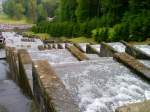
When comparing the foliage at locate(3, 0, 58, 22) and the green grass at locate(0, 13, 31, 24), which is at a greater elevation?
the foliage at locate(3, 0, 58, 22)

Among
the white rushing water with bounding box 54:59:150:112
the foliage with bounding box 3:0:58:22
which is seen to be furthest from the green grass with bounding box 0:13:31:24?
the white rushing water with bounding box 54:59:150:112

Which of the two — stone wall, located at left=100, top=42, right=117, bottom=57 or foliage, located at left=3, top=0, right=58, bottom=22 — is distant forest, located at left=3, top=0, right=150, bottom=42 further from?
foliage, located at left=3, top=0, right=58, bottom=22

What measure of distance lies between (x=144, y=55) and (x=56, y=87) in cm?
646

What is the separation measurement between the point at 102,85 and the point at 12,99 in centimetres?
358

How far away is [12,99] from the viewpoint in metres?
10.7

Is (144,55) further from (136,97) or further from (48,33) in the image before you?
(48,33)

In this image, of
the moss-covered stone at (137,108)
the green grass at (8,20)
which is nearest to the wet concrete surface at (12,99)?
the moss-covered stone at (137,108)

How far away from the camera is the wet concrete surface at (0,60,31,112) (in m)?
9.87

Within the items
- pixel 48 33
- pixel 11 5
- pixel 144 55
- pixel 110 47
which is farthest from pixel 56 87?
pixel 11 5

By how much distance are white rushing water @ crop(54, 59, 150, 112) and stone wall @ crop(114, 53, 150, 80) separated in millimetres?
166

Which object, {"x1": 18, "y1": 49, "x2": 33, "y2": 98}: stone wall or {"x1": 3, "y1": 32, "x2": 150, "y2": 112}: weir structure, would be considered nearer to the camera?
{"x1": 3, "y1": 32, "x2": 150, "y2": 112}: weir structure

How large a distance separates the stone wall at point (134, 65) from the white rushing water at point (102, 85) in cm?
17

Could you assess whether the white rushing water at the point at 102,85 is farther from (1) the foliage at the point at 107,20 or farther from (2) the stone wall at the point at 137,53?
(1) the foliage at the point at 107,20

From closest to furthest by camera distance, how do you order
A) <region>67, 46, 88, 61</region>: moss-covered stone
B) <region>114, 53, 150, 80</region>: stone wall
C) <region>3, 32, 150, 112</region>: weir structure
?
<region>3, 32, 150, 112</region>: weir structure < <region>114, 53, 150, 80</region>: stone wall < <region>67, 46, 88, 61</region>: moss-covered stone
